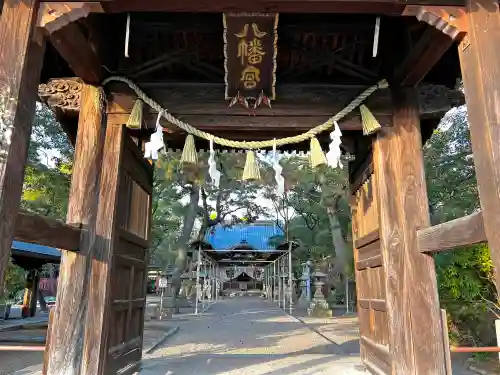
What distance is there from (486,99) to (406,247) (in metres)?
1.81

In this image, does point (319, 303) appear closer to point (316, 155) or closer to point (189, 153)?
point (316, 155)

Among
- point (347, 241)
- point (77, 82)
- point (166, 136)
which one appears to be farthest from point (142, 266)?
point (347, 241)

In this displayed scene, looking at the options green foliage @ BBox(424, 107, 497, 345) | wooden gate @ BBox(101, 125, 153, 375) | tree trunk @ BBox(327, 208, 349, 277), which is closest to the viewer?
wooden gate @ BBox(101, 125, 153, 375)

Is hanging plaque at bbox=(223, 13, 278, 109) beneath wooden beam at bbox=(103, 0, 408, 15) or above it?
above

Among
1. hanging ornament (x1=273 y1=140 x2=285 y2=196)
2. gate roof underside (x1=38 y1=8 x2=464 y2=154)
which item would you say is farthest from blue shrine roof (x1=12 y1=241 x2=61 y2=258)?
hanging ornament (x1=273 y1=140 x2=285 y2=196)

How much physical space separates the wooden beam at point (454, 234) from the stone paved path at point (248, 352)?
7.24 feet

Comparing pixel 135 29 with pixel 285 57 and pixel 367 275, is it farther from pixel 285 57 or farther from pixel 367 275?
pixel 367 275

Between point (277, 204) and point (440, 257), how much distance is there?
68.6 ft

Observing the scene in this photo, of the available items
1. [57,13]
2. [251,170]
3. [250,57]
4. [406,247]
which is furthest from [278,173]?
[57,13]

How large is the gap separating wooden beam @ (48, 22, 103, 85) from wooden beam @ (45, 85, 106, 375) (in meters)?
0.21

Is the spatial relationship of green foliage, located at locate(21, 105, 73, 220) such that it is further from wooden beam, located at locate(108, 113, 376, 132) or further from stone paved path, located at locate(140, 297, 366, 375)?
wooden beam, located at locate(108, 113, 376, 132)

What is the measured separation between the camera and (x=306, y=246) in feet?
78.6

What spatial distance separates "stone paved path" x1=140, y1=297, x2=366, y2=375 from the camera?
17.5 ft

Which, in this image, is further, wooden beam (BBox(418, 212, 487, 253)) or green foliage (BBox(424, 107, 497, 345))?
green foliage (BBox(424, 107, 497, 345))
